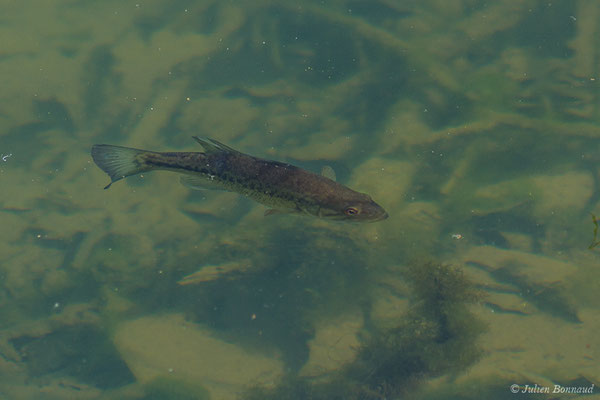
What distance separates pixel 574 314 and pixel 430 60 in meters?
4.66

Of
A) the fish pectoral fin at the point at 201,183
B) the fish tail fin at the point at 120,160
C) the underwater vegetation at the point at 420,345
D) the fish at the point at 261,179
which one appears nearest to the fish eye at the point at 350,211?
the fish at the point at 261,179

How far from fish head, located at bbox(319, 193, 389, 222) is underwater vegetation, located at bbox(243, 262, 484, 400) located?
2.06 meters

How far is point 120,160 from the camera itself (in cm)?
402

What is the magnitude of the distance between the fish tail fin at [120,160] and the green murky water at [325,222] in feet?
A: 7.86

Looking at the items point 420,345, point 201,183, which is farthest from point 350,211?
point 420,345

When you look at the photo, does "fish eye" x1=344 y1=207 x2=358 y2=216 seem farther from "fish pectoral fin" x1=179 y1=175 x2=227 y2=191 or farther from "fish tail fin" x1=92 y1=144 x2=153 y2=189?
"fish tail fin" x1=92 y1=144 x2=153 y2=189

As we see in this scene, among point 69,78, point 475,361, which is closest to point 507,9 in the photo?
point 475,361

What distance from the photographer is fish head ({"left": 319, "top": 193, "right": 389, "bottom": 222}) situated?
3.44 meters

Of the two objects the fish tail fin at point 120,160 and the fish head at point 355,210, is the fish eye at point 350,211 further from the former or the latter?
the fish tail fin at point 120,160

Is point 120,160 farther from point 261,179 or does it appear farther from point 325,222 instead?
point 325,222

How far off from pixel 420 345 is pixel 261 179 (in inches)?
121

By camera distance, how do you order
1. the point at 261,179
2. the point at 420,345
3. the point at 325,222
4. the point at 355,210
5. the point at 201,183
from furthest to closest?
the point at 325,222 < the point at 420,345 < the point at 201,183 < the point at 261,179 < the point at 355,210

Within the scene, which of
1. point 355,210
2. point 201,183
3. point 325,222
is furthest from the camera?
point 325,222

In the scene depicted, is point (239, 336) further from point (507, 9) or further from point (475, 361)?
point (507, 9)
